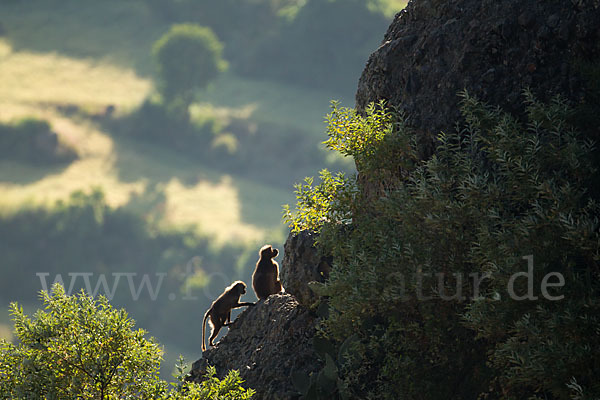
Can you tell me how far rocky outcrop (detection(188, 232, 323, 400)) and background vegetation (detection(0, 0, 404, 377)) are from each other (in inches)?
2487

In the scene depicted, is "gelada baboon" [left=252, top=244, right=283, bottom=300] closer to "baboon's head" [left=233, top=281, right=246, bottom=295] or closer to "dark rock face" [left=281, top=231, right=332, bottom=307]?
"baboon's head" [left=233, top=281, right=246, bottom=295]

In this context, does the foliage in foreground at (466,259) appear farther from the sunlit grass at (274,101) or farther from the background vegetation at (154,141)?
the sunlit grass at (274,101)

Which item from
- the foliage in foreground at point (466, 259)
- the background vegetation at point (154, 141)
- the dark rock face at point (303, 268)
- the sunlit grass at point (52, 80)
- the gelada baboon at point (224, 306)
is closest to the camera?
the foliage in foreground at point (466, 259)

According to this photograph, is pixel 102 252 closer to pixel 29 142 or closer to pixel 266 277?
pixel 29 142

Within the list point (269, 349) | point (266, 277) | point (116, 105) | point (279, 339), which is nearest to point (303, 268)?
point (279, 339)

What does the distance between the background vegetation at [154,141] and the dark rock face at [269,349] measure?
6306 cm

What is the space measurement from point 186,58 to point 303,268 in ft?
347

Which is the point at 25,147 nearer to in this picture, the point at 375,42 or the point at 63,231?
the point at 63,231

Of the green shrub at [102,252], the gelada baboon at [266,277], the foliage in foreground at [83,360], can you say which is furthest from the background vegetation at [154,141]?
the foliage in foreground at [83,360]

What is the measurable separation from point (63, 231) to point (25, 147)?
16388 millimetres

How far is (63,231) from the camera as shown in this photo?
93312 mm

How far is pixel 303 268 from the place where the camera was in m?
12.0

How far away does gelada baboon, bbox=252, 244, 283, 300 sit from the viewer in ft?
44.2

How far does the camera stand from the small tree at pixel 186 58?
113062 millimetres
